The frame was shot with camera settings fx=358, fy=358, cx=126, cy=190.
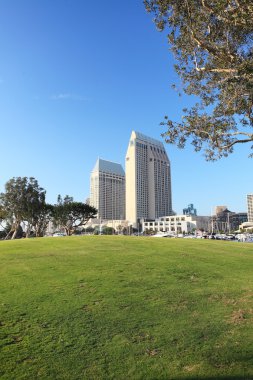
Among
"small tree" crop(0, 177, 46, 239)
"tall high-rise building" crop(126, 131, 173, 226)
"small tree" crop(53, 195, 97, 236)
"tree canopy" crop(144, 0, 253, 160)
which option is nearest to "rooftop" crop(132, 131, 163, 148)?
"tall high-rise building" crop(126, 131, 173, 226)

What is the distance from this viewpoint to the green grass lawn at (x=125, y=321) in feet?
23.5

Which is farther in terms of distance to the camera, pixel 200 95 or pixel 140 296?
pixel 200 95

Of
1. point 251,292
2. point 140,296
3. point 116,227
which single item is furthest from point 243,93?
point 116,227

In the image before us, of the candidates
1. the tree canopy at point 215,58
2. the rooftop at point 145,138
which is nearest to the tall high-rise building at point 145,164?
the rooftop at point 145,138

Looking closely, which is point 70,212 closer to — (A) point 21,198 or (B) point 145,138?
(A) point 21,198

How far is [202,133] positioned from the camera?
14867 millimetres

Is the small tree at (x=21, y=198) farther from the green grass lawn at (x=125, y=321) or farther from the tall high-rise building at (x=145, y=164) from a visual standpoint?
the tall high-rise building at (x=145, y=164)

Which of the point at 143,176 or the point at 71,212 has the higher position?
the point at 143,176

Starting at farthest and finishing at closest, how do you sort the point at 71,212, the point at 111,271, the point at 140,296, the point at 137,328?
the point at 71,212 → the point at 111,271 → the point at 140,296 → the point at 137,328

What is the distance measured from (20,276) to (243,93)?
10768 mm

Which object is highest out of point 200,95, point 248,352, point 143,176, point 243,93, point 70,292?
point 143,176

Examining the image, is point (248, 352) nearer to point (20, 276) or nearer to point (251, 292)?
point (251, 292)

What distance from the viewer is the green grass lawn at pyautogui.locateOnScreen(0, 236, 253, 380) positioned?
282 inches

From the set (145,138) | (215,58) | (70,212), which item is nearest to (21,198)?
(70,212)
